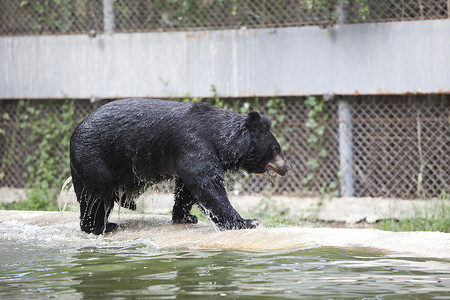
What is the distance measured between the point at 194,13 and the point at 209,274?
6.06 metres

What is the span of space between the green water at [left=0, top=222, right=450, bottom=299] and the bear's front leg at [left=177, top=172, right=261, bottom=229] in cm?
55

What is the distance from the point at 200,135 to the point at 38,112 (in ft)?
17.6

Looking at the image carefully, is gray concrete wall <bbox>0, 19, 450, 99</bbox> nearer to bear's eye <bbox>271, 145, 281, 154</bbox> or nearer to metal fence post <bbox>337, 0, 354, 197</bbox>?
metal fence post <bbox>337, 0, 354, 197</bbox>

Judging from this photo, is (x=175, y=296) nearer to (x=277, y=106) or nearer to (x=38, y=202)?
(x=277, y=106)

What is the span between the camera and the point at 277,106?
31.5ft

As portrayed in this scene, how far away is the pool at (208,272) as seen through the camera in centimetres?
400

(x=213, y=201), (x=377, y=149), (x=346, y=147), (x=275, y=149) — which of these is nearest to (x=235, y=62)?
(x=346, y=147)

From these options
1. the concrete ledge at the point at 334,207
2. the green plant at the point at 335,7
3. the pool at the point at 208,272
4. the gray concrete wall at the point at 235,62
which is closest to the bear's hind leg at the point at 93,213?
the pool at the point at 208,272

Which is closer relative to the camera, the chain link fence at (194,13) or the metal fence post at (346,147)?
the chain link fence at (194,13)

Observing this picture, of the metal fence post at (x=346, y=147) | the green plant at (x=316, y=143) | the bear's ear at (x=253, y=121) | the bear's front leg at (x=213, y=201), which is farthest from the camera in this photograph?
the green plant at (x=316, y=143)

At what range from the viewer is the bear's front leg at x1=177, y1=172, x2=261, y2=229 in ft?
19.4

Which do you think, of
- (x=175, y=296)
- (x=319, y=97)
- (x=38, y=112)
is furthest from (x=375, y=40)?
(x=175, y=296)

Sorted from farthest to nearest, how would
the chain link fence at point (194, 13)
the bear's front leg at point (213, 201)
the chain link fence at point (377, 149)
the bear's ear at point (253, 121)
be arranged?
the chain link fence at point (194, 13), the chain link fence at point (377, 149), the bear's ear at point (253, 121), the bear's front leg at point (213, 201)

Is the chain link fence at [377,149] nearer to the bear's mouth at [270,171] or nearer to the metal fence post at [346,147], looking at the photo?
the metal fence post at [346,147]
